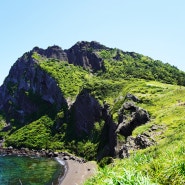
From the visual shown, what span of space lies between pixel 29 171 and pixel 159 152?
110440 mm

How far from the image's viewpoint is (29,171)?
13262 cm

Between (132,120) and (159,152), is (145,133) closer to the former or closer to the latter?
(132,120)

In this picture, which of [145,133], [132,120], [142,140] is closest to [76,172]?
[132,120]

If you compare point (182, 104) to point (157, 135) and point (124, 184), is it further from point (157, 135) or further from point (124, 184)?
point (124, 184)

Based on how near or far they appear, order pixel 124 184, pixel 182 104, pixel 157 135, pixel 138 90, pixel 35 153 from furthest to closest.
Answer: pixel 35 153 < pixel 138 90 < pixel 182 104 < pixel 157 135 < pixel 124 184

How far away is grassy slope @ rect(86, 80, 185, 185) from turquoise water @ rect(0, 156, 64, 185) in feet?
137

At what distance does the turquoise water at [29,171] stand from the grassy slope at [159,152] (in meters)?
41.7

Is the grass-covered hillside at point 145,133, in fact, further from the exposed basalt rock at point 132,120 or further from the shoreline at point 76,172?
the shoreline at point 76,172

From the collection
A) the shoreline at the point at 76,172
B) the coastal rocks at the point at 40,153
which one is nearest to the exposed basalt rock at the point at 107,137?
the shoreline at the point at 76,172

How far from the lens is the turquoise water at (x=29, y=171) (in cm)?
11338

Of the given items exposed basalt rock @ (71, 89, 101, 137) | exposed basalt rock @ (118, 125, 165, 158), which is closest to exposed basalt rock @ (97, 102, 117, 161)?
exposed basalt rock @ (71, 89, 101, 137)

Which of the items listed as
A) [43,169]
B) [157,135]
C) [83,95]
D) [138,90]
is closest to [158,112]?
[157,135]

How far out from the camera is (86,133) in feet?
591

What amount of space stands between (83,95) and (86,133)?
2447 centimetres
